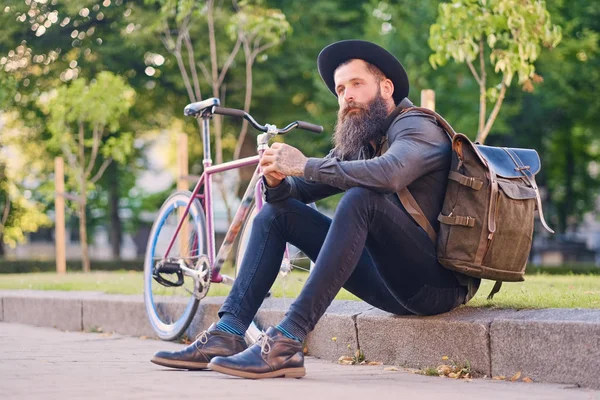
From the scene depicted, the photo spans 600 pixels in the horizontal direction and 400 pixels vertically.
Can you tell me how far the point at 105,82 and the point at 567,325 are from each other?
A: 1599 cm

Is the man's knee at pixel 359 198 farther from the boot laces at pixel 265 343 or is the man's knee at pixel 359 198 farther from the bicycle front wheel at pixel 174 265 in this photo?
the bicycle front wheel at pixel 174 265

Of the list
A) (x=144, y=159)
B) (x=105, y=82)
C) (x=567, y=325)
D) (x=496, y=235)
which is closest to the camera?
(x=567, y=325)

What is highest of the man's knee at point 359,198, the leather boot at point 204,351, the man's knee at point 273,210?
the man's knee at point 359,198

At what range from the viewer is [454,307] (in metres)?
4.86

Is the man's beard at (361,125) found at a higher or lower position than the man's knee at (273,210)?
higher

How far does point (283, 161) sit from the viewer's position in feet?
15.1

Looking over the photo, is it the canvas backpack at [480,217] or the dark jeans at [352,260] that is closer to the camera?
the dark jeans at [352,260]

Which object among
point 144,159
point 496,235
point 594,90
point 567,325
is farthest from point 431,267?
point 144,159

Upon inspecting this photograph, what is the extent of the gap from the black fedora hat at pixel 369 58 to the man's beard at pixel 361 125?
0.13 metres

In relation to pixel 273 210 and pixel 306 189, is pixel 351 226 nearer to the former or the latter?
pixel 273 210

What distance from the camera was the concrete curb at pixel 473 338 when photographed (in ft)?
13.9

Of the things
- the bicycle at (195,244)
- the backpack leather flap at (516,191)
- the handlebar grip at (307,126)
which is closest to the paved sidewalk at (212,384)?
the bicycle at (195,244)

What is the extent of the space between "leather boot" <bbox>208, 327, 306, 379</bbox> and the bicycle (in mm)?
1292

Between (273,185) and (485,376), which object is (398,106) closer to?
(273,185)
